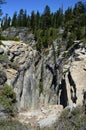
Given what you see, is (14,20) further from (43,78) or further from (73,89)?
(73,89)

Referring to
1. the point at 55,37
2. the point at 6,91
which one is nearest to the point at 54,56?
the point at 55,37

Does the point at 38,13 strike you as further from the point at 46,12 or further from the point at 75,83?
the point at 75,83

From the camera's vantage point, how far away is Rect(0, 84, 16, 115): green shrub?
3042 centimetres

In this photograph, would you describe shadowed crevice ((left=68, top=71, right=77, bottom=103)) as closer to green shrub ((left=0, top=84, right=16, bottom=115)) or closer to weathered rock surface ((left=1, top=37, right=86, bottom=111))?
weathered rock surface ((left=1, top=37, right=86, bottom=111))

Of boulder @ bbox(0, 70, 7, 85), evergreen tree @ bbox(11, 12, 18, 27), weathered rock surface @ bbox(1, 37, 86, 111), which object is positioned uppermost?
evergreen tree @ bbox(11, 12, 18, 27)

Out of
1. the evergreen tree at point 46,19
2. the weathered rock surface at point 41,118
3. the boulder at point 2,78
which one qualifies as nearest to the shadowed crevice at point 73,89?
the weathered rock surface at point 41,118

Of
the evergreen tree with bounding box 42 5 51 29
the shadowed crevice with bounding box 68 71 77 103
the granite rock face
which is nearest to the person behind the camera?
the shadowed crevice with bounding box 68 71 77 103

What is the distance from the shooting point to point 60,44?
240 feet

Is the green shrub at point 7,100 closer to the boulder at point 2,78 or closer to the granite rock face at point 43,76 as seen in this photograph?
the boulder at point 2,78

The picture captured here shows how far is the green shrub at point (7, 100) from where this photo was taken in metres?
30.4

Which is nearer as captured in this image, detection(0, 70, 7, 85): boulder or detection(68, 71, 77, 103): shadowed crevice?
detection(0, 70, 7, 85): boulder

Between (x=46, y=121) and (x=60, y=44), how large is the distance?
1787 inches

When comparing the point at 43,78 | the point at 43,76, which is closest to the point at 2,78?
the point at 43,78

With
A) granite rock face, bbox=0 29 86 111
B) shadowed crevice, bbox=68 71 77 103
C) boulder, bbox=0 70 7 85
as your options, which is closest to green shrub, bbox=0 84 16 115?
boulder, bbox=0 70 7 85
